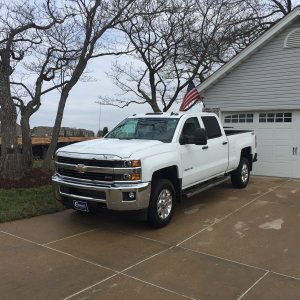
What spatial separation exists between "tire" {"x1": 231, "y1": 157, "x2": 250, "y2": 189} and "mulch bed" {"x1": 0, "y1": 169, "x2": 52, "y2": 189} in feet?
16.0

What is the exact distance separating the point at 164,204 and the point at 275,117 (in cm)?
708

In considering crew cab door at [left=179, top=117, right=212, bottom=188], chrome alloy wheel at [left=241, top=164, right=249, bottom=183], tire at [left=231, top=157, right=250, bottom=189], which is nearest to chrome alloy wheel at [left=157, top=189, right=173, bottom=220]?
crew cab door at [left=179, top=117, right=212, bottom=188]

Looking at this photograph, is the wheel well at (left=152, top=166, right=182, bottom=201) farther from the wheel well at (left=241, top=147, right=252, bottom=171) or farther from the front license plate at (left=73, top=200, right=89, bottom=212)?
the wheel well at (left=241, top=147, right=252, bottom=171)

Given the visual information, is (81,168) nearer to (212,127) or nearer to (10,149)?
(212,127)

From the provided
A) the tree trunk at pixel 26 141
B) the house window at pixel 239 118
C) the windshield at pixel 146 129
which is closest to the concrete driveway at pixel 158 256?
the windshield at pixel 146 129

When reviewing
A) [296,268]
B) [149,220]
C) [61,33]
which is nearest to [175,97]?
[61,33]

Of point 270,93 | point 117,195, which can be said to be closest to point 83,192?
point 117,195

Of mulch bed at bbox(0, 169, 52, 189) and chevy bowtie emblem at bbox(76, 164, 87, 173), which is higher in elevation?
chevy bowtie emblem at bbox(76, 164, 87, 173)

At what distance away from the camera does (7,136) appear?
1074 cm

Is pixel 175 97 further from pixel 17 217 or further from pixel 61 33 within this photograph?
pixel 17 217

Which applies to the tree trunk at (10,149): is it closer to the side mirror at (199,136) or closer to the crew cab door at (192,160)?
the crew cab door at (192,160)

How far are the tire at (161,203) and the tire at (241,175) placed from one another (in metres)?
3.58

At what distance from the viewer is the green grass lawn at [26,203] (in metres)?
7.59

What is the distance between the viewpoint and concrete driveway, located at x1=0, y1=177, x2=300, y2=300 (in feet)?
14.7
